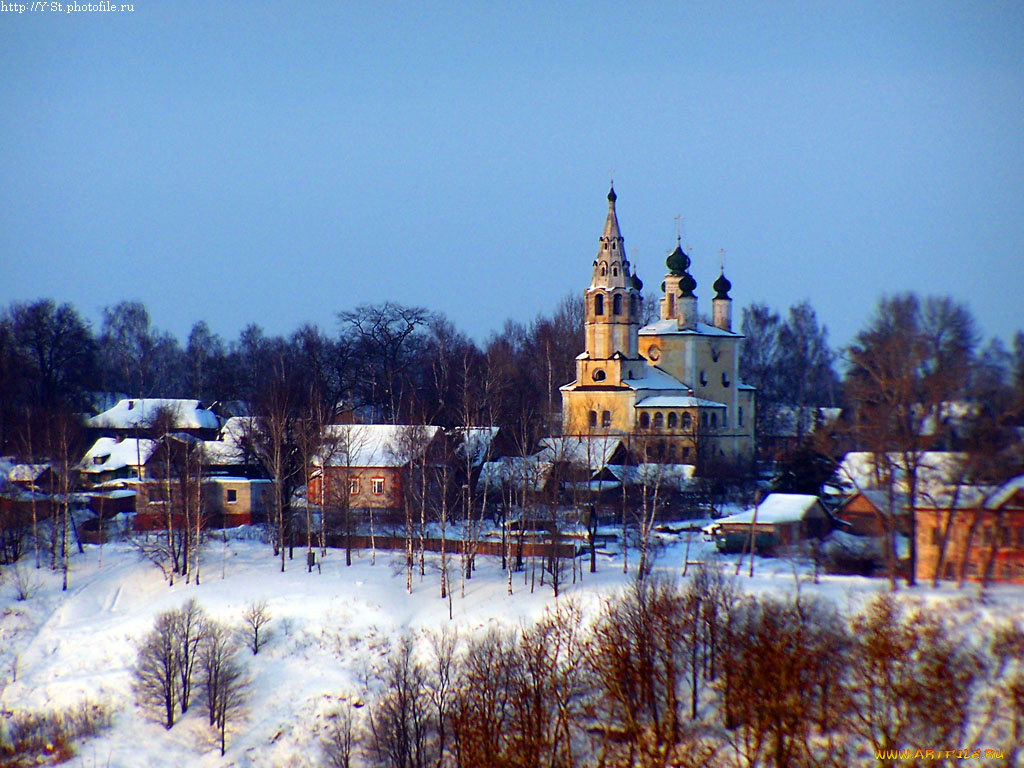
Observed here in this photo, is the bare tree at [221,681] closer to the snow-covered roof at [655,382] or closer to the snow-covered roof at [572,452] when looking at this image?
the snow-covered roof at [572,452]

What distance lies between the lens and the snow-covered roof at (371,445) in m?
24.6

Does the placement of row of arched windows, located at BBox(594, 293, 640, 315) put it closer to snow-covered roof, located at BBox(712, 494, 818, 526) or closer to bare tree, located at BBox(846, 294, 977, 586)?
snow-covered roof, located at BBox(712, 494, 818, 526)

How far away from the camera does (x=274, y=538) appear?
2395 centimetres

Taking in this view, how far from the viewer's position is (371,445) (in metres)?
28.7

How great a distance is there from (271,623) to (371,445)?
9801 mm

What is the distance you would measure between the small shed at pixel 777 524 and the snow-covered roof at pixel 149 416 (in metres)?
22.8

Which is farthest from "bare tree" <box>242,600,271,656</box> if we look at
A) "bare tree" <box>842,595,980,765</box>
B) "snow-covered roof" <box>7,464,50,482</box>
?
"bare tree" <box>842,595,980,765</box>

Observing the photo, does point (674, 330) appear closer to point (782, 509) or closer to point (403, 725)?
point (782, 509)

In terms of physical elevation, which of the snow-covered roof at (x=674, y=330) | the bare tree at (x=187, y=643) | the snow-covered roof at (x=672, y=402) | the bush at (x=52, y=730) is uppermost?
the snow-covered roof at (x=674, y=330)

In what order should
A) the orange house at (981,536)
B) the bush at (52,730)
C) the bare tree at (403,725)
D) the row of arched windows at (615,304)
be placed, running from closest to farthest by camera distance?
the orange house at (981,536), the bare tree at (403,725), the bush at (52,730), the row of arched windows at (615,304)

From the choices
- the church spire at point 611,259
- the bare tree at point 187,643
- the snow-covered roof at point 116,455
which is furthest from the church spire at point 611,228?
the bare tree at point 187,643

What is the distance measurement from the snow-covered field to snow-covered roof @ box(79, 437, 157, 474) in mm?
9061

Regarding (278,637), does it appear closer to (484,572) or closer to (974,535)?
(484,572)

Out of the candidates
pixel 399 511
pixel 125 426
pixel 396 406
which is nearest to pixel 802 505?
pixel 399 511
